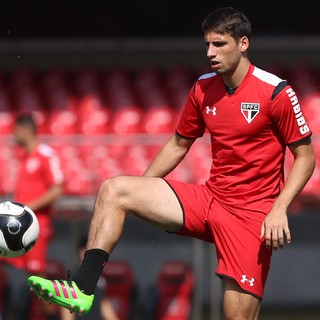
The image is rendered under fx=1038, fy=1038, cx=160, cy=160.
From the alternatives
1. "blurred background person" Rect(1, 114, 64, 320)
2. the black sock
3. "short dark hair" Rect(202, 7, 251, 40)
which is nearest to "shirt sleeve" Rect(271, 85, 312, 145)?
"short dark hair" Rect(202, 7, 251, 40)

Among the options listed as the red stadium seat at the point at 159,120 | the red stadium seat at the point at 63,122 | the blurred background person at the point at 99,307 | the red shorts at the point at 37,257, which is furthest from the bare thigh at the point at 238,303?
the red stadium seat at the point at 63,122

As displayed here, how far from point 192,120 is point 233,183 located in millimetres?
546

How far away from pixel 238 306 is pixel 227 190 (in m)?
0.77

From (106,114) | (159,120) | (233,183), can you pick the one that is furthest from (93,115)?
(233,183)

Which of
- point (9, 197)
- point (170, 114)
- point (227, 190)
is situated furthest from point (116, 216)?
point (170, 114)

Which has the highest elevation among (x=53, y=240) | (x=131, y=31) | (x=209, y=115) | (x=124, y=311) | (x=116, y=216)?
(x=131, y=31)

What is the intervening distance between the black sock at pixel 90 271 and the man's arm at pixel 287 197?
1.02 metres

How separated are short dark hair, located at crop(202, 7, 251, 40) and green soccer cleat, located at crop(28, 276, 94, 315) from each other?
6.03ft

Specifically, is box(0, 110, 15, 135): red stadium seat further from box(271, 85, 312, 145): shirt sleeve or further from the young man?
box(271, 85, 312, 145): shirt sleeve

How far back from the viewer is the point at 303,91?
14.6m

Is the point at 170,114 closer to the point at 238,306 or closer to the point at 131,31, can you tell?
the point at 131,31

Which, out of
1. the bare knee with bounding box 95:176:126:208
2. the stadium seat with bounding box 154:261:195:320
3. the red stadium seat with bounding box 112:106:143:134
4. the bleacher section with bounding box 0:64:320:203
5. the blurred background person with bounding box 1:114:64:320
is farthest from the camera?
the red stadium seat with bounding box 112:106:143:134

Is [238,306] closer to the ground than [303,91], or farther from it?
closer to the ground

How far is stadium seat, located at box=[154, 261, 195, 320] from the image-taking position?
480 inches
